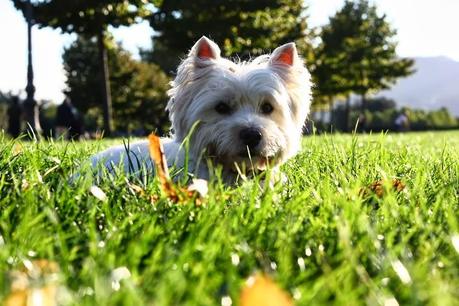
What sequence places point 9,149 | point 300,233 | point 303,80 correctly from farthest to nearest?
point 303,80 < point 9,149 < point 300,233

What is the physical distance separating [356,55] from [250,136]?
51.9 meters

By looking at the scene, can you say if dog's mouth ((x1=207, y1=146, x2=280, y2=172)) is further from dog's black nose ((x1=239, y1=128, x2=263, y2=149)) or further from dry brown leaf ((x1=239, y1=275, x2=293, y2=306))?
dry brown leaf ((x1=239, y1=275, x2=293, y2=306))

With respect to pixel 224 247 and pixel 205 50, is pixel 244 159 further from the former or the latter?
pixel 224 247

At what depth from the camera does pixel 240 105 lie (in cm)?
433

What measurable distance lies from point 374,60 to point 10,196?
56.7 m

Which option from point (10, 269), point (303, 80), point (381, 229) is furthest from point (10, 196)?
point (303, 80)

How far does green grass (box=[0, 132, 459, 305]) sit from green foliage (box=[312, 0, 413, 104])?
46.7 m

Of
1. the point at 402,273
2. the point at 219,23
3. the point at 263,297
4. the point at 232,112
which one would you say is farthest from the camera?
the point at 219,23

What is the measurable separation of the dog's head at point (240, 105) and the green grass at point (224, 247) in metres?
1.32

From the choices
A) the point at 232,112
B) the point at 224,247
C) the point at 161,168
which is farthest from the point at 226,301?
the point at 232,112

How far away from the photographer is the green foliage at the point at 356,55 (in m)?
50.3

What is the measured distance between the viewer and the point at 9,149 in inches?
137

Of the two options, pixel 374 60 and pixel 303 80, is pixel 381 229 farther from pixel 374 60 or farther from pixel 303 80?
pixel 374 60

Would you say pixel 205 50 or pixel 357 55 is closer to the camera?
pixel 205 50
